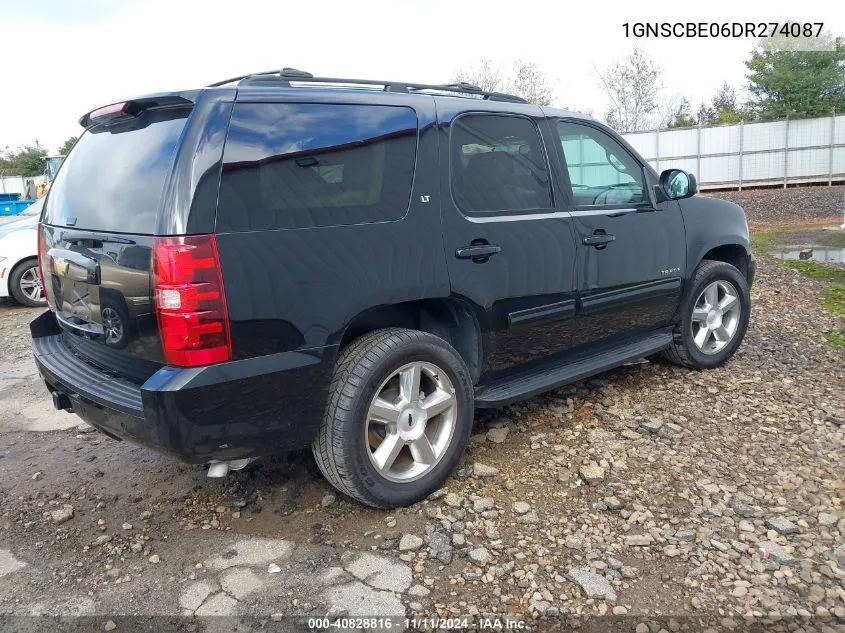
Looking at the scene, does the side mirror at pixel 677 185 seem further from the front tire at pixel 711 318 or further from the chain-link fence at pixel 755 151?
the chain-link fence at pixel 755 151

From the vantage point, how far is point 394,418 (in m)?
3.16

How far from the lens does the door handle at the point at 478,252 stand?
3.33 m

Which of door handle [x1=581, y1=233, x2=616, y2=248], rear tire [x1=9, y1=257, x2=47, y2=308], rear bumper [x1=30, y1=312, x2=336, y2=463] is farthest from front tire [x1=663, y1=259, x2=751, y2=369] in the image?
rear tire [x1=9, y1=257, x2=47, y2=308]

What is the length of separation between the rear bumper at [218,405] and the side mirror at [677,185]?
2.71m

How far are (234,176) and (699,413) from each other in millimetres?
3042

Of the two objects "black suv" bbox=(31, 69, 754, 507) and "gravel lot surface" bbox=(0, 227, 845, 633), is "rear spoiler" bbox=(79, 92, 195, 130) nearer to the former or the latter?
"black suv" bbox=(31, 69, 754, 507)

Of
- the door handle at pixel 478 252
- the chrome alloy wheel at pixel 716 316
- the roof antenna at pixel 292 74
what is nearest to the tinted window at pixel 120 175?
the roof antenna at pixel 292 74

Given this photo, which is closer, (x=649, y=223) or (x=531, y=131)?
(x=531, y=131)

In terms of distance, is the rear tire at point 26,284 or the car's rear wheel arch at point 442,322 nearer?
the car's rear wheel arch at point 442,322

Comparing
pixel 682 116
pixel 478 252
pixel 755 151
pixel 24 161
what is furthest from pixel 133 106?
pixel 24 161

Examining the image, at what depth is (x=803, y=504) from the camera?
3174 mm

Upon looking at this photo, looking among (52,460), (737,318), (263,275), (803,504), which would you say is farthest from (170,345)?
(737,318)

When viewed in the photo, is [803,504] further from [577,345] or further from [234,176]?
[234,176]

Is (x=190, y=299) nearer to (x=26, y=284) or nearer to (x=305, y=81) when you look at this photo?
(x=305, y=81)
